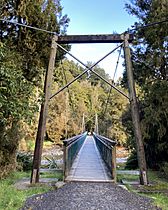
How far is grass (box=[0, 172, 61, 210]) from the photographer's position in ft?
9.31

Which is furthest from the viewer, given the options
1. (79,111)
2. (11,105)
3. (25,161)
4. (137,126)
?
(79,111)

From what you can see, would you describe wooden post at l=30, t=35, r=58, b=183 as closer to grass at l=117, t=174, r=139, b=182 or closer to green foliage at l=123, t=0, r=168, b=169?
grass at l=117, t=174, r=139, b=182

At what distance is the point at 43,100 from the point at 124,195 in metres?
2.19

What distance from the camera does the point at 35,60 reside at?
591cm

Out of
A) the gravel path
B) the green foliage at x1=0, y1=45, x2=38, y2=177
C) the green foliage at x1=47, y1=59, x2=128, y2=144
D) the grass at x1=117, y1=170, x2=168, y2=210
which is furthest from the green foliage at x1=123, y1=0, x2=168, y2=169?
the green foliage at x1=47, y1=59, x2=128, y2=144

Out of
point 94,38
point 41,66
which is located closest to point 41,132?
point 94,38

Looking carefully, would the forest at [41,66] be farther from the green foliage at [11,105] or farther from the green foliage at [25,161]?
the green foliage at [25,161]

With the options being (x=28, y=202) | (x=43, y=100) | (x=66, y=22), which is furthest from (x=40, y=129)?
(x=66, y=22)

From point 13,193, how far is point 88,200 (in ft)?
3.62

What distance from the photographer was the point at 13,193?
3379 mm

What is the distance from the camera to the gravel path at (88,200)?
2.73 meters

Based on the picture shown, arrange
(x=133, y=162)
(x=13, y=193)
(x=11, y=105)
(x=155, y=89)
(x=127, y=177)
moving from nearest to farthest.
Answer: (x=13, y=193), (x=11, y=105), (x=127, y=177), (x=155, y=89), (x=133, y=162)

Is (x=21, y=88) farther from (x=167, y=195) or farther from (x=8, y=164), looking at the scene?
(x=167, y=195)

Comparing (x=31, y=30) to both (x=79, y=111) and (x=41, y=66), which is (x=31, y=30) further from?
(x=79, y=111)
